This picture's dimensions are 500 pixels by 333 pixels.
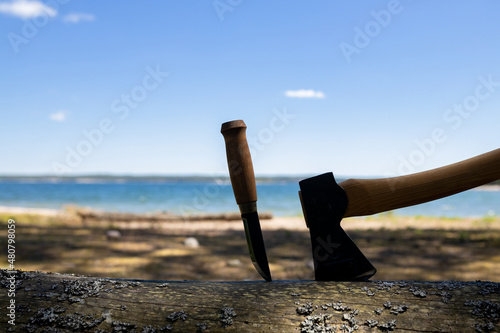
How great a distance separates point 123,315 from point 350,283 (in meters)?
1.02

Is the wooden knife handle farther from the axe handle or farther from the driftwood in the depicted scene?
the driftwood

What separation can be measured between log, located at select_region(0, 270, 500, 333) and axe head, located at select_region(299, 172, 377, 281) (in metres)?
0.18

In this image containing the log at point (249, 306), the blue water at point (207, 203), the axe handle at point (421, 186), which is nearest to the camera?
the log at point (249, 306)

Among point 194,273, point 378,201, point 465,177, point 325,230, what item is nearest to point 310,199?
point 325,230

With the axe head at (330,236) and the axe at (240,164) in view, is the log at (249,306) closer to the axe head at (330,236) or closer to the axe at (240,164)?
the axe head at (330,236)

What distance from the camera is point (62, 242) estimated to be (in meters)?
6.80

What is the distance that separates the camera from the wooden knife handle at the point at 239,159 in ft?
6.31

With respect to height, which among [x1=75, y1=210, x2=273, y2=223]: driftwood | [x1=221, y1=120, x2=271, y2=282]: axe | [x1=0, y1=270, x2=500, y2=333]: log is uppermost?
[x1=75, y1=210, x2=273, y2=223]: driftwood

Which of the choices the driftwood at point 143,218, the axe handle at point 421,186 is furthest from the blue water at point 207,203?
the axe handle at point 421,186

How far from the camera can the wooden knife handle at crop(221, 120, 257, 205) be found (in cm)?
192

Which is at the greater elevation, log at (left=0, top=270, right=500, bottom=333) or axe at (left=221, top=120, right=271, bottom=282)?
axe at (left=221, top=120, right=271, bottom=282)

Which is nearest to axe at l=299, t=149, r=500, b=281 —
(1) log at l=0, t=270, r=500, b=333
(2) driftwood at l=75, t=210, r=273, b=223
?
(1) log at l=0, t=270, r=500, b=333

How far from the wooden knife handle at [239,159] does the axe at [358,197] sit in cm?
28

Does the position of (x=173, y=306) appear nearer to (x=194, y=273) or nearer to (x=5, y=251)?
(x=194, y=273)
